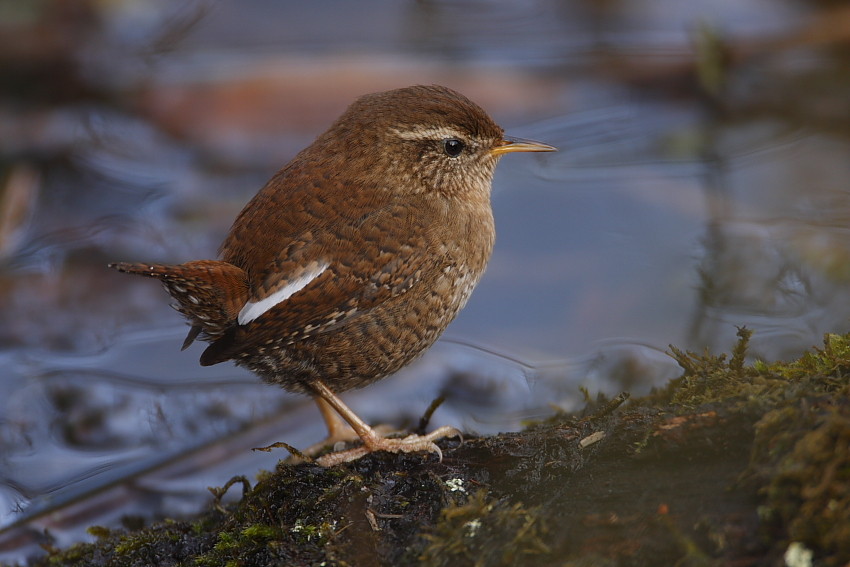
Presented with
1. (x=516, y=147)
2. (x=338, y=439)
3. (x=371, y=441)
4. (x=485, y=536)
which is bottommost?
(x=338, y=439)

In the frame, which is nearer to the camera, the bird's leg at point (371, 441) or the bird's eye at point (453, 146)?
the bird's leg at point (371, 441)

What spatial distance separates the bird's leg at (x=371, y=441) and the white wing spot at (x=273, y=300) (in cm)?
49

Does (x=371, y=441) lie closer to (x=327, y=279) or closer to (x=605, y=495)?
(x=327, y=279)

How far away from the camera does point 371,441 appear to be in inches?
139

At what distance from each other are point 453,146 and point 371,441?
4.61ft

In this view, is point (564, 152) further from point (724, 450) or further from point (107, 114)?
point (724, 450)

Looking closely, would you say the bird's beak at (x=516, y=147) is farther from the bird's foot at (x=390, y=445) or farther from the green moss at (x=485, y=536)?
the green moss at (x=485, y=536)

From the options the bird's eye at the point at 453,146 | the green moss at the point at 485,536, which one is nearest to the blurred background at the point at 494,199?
the bird's eye at the point at 453,146

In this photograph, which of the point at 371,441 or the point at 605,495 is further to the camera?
the point at 371,441

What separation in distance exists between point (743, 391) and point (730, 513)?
47 cm

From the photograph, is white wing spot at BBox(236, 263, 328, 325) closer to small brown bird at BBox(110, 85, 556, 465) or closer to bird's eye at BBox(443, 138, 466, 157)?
small brown bird at BBox(110, 85, 556, 465)

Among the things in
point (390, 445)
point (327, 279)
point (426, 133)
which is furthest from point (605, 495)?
point (426, 133)

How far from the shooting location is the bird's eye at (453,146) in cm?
400

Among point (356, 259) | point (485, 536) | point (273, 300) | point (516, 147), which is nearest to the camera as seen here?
point (485, 536)
